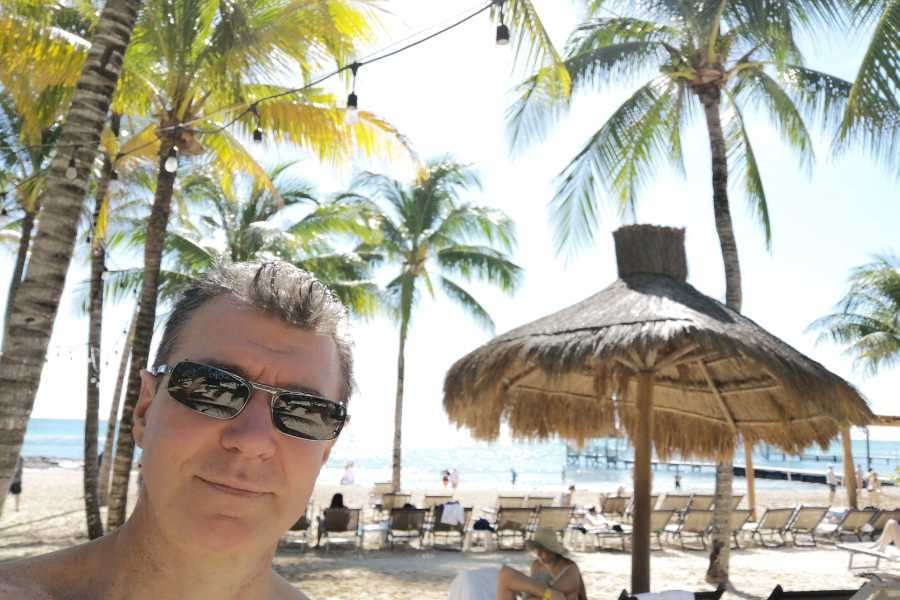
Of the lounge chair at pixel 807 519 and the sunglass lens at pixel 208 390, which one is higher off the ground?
the sunglass lens at pixel 208 390

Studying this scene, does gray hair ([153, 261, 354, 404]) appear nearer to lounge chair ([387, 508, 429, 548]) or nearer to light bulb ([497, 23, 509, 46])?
light bulb ([497, 23, 509, 46])

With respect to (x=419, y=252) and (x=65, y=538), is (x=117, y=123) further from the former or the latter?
(x=419, y=252)

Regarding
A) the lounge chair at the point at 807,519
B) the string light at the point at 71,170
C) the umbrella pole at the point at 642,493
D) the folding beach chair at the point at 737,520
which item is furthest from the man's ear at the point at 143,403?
the lounge chair at the point at 807,519

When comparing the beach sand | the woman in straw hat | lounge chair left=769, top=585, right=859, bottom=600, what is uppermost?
the woman in straw hat

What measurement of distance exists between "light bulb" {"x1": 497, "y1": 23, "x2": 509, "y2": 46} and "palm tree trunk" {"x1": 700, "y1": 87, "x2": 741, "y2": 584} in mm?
5912

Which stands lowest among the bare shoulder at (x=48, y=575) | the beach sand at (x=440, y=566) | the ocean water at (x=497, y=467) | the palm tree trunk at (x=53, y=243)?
the ocean water at (x=497, y=467)

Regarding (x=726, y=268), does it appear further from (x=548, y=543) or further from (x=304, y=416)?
(x=304, y=416)

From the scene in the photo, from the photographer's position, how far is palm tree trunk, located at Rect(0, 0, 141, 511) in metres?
4.08

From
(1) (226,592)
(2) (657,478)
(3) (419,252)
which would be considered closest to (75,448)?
Result: (2) (657,478)

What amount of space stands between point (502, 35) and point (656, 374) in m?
3.58

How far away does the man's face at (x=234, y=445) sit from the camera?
0.77 m

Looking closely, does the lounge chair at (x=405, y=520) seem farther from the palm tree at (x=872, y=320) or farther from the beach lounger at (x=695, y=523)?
the palm tree at (x=872, y=320)

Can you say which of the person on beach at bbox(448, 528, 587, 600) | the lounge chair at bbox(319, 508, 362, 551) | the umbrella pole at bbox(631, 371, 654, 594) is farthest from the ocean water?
the person on beach at bbox(448, 528, 587, 600)

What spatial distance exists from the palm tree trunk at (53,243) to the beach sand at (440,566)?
5.11m
